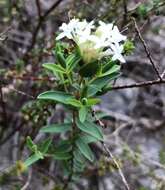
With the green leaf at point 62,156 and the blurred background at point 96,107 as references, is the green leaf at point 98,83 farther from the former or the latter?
the green leaf at point 62,156

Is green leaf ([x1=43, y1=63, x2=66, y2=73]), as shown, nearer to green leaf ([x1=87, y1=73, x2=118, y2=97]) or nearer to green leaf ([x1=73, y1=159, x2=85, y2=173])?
green leaf ([x1=87, y1=73, x2=118, y2=97])

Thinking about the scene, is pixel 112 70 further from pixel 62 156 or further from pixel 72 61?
pixel 62 156

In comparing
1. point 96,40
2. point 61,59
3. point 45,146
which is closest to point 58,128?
point 45,146

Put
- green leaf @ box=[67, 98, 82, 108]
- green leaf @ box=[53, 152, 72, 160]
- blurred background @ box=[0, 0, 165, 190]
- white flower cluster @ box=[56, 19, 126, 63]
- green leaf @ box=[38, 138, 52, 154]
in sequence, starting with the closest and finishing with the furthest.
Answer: white flower cluster @ box=[56, 19, 126, 63] → green leaf @ box=[67, 98, 82, 108] → green leaf @ box=[38, 138, 52, 154] → green leaf @ box=[53, 152, 72, 160] → blurred background @ box=[0, 0, 165, 190]

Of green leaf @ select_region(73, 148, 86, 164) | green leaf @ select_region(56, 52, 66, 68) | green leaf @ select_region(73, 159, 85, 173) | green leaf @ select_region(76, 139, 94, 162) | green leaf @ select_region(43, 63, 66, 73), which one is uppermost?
green leaf @ select_region(56, 52, 66, 68)

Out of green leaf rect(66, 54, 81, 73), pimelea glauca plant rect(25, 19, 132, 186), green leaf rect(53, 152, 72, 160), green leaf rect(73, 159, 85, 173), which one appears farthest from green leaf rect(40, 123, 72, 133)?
green leaf rect(66, 54, 81, 73)

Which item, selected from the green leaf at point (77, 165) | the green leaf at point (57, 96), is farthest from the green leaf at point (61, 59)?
the green leaf at point (77, 165)

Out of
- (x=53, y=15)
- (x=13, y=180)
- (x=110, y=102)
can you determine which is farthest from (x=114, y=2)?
(x=110, y=102)
